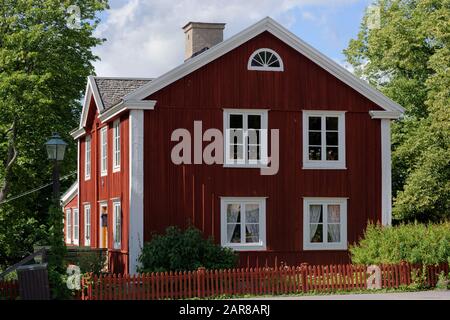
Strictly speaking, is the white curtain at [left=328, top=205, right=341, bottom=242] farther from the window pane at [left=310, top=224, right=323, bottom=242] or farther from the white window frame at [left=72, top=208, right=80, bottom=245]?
the white window frame at [left=72, top=208, right=80, bottom=245]

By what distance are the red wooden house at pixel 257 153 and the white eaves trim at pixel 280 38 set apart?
1.4 inches

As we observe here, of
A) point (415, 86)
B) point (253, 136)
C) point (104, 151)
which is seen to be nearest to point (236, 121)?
point (253, 136)

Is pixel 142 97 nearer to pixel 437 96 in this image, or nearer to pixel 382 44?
pixel 437 96

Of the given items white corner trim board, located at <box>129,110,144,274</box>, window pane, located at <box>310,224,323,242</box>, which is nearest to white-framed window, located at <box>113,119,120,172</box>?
white corner trim board, located at <box>129,110,144,274</box>

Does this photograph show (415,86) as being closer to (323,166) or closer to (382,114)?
(382,114)

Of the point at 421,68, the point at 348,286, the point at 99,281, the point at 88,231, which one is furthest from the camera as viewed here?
the point at 421,68

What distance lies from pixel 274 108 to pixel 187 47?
20.4 ft

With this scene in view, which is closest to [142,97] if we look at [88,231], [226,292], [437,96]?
[226,292]

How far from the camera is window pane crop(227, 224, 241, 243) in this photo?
3262 cm

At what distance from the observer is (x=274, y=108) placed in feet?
109

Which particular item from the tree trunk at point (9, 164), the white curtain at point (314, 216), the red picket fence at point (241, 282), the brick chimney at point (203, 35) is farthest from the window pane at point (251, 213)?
the tree trunk at point (9, 164)

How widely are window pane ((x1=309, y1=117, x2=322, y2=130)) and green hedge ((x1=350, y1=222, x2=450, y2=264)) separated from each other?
17.7 ft

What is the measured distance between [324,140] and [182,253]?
7.18 meters

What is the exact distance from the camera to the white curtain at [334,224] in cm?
3356
